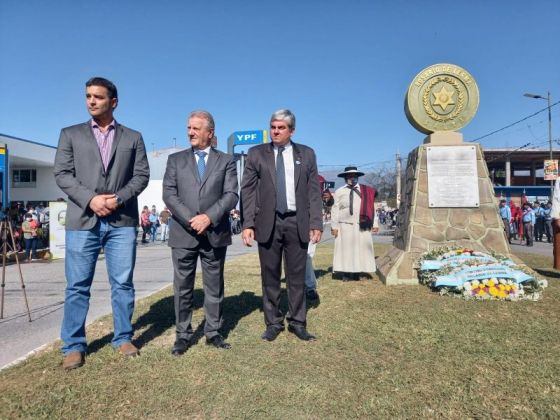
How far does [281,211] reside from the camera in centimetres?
391

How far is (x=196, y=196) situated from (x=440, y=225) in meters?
4.61

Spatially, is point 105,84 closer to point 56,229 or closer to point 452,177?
point 452,177

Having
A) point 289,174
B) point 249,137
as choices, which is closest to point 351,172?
point 289,174

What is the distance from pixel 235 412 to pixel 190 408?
0.28m

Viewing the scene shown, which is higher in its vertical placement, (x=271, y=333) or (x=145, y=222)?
(x=145, y=222)

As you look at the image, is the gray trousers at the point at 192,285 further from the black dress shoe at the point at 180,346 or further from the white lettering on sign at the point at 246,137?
the white lettering on sign at the point at 246,137

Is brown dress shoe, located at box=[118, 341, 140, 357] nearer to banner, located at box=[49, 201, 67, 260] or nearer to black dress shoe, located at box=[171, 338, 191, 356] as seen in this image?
black dress shoe, located at box=[171, 338, 191, 356]

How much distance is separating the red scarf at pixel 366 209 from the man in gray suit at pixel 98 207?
4.49 metres

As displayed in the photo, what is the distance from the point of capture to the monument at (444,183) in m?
6.67

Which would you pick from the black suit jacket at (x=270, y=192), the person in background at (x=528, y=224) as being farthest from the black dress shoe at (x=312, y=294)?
the person in background at (x=528, y=224)

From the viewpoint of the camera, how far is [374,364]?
3.19 metres

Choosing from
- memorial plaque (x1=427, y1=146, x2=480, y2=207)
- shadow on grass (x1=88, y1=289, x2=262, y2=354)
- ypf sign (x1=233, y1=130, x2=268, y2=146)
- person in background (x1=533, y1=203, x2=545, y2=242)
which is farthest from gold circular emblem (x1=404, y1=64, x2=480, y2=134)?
ypf sign (x1=233, y1=130, x2=268, y2=146)

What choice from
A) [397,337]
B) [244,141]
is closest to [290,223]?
[397,337]

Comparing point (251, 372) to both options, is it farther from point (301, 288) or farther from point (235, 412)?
point (301, 288)
